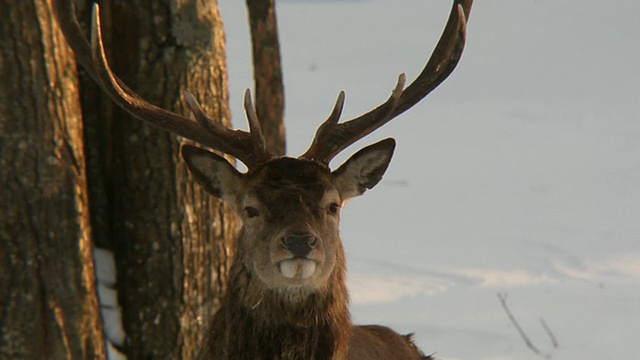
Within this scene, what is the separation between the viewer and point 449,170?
14.0m

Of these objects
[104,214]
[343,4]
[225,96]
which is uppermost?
[343,4]

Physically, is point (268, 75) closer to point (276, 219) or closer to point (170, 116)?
point (170, 116)

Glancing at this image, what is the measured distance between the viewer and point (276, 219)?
5.56m

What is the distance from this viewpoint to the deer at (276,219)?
5.55 metres

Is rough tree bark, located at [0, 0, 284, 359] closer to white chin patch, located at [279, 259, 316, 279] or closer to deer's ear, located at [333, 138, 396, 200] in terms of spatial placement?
deer's ear, located at [333, 138, 396, 200]

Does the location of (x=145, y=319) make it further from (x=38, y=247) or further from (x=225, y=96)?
(x=225, y=96)

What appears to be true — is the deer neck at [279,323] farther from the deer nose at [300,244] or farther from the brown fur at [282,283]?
the deer nose at [300,244]

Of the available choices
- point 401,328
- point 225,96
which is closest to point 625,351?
point 401,328

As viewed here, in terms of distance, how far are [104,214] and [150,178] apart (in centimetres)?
32

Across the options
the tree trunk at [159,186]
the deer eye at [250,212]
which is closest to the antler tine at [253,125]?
the deer eye at [250,212]

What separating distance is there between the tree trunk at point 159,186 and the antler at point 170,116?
0.70 meters

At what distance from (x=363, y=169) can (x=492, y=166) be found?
8.22 meters

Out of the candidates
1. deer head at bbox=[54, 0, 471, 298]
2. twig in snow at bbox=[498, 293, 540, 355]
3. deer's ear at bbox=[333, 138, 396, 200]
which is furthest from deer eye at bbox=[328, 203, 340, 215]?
twig in snow at bbox=[498, 293, 540, 355]

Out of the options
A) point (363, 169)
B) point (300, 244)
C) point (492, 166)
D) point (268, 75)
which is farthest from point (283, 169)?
point (492, 166)
